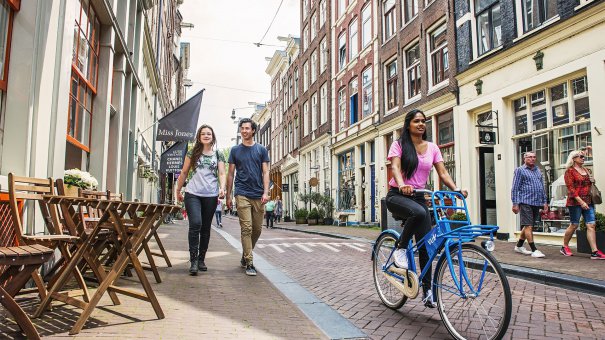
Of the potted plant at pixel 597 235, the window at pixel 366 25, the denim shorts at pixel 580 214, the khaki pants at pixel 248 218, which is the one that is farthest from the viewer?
the window at pixel 366 25

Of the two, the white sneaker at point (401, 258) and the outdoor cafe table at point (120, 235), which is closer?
the outdoor cafe table at point (120, 235)

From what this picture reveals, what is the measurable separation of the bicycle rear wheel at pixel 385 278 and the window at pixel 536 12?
845 cm

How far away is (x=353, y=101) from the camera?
76.0ft

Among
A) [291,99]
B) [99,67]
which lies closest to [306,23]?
[291,99]

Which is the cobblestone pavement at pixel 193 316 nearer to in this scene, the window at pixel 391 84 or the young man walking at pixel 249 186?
the young man walking at pixel 249 186

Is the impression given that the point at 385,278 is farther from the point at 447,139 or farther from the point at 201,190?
the point at 447,139

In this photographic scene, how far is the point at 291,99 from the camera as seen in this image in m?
36.1

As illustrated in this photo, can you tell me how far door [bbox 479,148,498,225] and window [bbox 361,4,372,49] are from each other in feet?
31.9

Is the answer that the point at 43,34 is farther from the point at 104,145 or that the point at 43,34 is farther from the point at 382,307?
the point at 382,307

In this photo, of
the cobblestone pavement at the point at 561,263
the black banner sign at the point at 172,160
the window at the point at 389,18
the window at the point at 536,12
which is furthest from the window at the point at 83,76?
the window at the point at 389,18

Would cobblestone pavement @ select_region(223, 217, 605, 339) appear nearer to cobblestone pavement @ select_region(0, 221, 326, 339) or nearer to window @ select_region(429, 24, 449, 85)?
cobblestone pavement @ select_region(0, 221, 326, 339)

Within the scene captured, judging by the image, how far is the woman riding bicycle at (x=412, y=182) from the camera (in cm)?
365

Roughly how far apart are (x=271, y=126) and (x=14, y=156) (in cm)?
4061

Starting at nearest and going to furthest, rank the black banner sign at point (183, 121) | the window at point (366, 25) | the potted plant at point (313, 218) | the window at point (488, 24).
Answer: the black banner sign at point (183, 121), the window at point (488, 24), the window at point (366, 25), the potted plant at point (313, 218)
